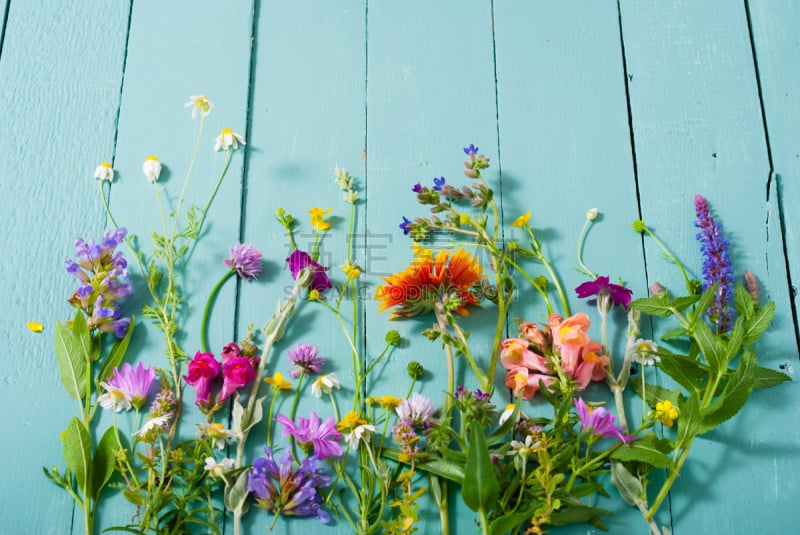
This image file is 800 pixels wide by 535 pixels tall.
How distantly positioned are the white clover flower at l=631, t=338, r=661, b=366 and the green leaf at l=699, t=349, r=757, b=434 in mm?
102

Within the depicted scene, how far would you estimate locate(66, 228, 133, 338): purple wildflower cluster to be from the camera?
112 cm

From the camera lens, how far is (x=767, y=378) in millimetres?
1062

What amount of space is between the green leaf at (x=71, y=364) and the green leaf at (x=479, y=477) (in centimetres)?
56

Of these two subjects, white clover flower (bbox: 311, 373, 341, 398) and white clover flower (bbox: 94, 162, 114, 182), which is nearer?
white clover flower (bbox: 311, 373, 341, 398)

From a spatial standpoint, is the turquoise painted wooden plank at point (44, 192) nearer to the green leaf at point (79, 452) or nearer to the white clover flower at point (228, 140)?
the green leaf at point (79, 452)

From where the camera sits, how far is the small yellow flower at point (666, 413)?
3.42 feet

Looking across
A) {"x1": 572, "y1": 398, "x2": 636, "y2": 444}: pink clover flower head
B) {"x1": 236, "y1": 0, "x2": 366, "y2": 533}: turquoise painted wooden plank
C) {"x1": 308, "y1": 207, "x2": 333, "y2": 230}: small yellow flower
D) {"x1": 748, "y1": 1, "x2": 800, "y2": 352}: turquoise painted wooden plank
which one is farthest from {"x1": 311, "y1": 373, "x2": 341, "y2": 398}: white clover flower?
{"x1": 748, "y1": 1, "x2": 800, "y2": 352}: turquoise painted wooden plank

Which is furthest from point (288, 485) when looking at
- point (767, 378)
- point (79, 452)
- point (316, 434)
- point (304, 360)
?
point (767, 378)

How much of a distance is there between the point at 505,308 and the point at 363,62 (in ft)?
1.63

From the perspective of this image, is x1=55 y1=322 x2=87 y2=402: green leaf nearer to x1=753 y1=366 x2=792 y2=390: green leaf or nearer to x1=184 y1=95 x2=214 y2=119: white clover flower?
x1=184 y1=95 x2=214 y2=119: white clover flower

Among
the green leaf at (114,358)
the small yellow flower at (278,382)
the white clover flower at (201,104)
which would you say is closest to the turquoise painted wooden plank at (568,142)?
the small yellow flower at (278,382)

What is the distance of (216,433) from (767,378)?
29.9 inches

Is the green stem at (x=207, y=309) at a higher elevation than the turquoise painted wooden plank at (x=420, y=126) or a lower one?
lower

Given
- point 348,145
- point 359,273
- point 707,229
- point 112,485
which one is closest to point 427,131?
point 348,145
